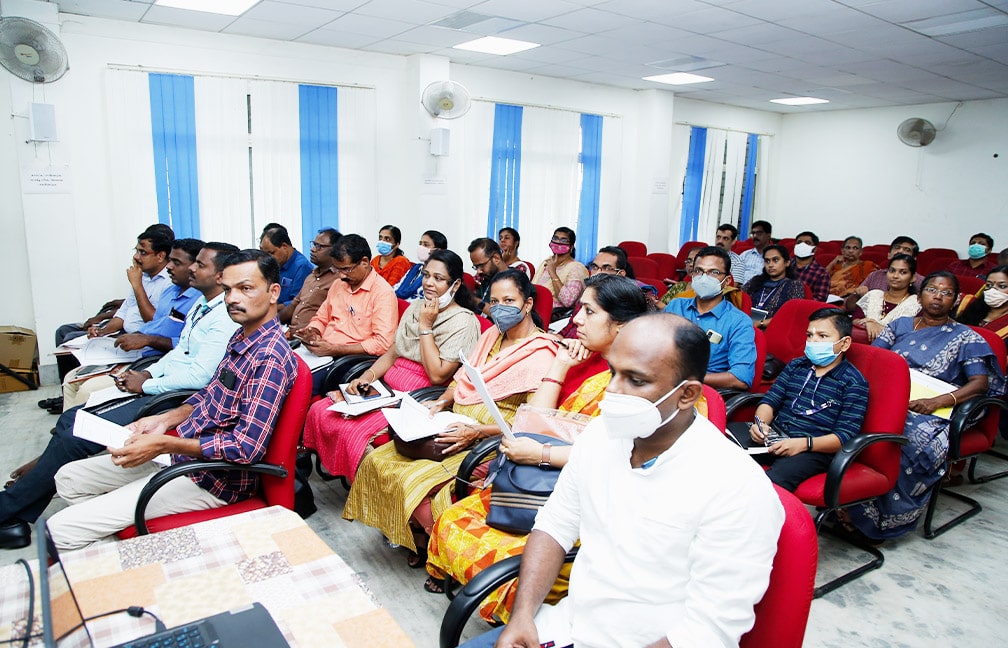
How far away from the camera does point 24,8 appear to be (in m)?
4.70

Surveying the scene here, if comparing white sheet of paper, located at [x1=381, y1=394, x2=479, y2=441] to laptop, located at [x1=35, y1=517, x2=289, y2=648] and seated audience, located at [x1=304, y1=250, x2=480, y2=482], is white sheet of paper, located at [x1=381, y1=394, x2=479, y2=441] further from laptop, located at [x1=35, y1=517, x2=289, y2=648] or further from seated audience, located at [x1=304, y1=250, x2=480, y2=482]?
laptop, located at [x1=35, y1=517, x2=289, y2=648]

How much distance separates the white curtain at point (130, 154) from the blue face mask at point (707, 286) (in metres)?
4.75

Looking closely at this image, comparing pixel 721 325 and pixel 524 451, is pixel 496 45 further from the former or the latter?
pixel 524 451

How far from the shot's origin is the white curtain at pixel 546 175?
792cm

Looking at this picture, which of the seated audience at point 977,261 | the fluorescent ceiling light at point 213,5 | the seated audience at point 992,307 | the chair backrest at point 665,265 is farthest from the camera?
the chair backrest at point 665,265

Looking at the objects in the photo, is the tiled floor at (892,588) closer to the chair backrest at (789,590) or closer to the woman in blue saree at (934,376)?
the woman in blue saree at (934,376)

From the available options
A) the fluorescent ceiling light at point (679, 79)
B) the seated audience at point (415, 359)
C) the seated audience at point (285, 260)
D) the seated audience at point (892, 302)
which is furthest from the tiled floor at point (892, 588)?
the fluorescent ceiling light at point (679, 79)

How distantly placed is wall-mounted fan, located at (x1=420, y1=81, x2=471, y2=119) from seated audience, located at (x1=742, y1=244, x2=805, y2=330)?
329 centimetres

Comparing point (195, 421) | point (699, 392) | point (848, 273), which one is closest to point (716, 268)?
point (699, 392)

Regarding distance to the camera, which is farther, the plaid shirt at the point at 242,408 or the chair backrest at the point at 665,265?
the chair backrest at the point at 665,265

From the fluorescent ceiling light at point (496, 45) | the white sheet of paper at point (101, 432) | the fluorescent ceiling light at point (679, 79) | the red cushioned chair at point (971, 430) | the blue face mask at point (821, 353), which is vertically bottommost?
the red cushioned chair at point (971, 430)

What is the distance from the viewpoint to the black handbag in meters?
1.85

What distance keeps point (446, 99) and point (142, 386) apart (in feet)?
14.7

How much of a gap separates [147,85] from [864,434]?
5.90 meters
